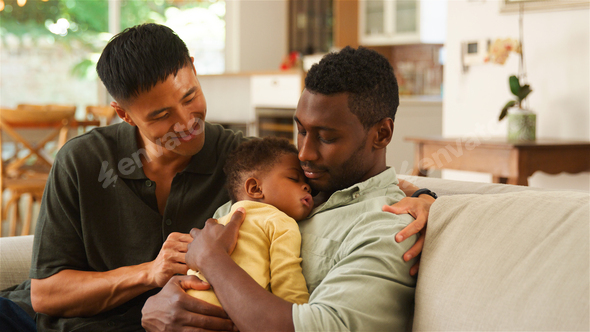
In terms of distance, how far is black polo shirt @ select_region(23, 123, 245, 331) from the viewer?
1.34m

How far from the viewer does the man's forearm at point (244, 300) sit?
3.04 ft

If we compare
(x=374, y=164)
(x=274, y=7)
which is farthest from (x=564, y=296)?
(x=274, y=7)

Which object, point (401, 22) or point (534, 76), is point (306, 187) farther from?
point (401, 22)

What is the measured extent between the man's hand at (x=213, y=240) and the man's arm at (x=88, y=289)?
0.60 feet

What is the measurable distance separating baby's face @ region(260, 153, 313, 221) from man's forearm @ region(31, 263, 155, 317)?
0.36 meters

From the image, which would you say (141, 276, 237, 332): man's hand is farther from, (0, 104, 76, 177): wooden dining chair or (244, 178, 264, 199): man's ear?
(0, 104, 76, 177): wooden dining chair

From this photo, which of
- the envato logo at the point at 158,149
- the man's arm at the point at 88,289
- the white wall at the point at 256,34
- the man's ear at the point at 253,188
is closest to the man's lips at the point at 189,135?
the envato logo at the point at 158,149

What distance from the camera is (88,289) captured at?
1.30 metres

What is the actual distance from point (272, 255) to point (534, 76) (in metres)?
2.56

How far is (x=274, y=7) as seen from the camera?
6.61m

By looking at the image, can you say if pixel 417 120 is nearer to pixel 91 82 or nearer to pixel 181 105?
pixel 181 105

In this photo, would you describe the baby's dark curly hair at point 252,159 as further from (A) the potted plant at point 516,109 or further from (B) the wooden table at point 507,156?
(A) the potted plant at point 516,109

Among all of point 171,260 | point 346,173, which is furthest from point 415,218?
point 171,260

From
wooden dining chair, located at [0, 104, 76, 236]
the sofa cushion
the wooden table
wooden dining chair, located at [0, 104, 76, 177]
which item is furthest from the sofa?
wooden dining chair, located at [0, 104, 76, 177]
